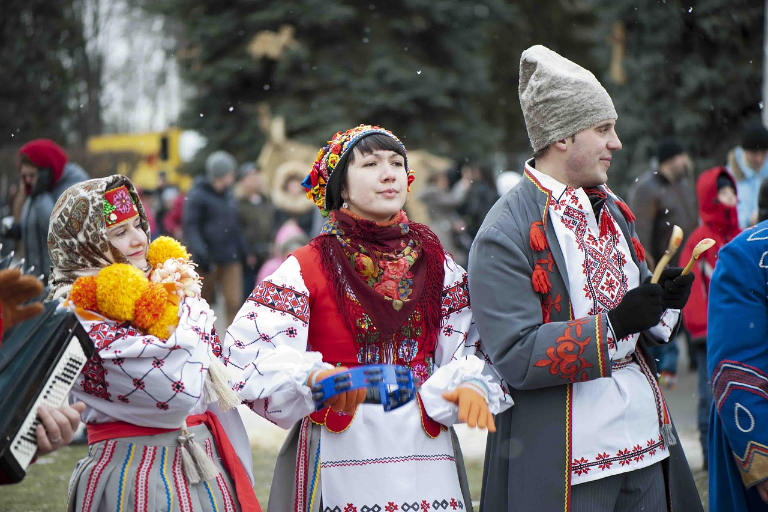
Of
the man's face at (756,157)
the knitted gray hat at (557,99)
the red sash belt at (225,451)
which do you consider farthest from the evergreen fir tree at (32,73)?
the knitted gray hat at (557,99)

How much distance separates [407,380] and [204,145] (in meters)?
20.2

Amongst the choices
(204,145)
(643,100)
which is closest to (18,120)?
(204,145)

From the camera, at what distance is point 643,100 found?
13.1m

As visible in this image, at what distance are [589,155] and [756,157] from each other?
4657 mm

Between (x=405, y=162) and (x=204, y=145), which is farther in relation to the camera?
(x=204, y=145)

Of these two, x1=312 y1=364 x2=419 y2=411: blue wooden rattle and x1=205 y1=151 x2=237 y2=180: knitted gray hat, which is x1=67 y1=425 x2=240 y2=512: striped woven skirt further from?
x1=205 y1=151 x2=237 y2=180: knitted gray hat

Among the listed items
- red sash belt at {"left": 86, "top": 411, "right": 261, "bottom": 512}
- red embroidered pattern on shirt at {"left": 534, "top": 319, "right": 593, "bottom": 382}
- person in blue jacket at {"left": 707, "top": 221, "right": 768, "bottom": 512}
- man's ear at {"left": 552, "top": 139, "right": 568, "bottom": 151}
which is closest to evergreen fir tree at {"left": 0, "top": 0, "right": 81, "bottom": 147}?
red sash belt at {"left": 86, "top": 411, "right": 261, "bottom": 512}

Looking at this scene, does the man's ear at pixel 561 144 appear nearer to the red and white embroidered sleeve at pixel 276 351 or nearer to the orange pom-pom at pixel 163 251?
the red and white embroidered sleeve at pixel 276 351

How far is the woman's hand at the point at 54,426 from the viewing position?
246 cm

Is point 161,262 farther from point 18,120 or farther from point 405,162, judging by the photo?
point 18,120

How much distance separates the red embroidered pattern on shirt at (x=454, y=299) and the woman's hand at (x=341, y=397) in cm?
55

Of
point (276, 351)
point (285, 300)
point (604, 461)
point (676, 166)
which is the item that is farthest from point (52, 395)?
point (676, 166)

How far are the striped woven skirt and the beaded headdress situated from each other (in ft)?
3.26

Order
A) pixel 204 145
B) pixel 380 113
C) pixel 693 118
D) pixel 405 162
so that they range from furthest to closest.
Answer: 1. pixel 204 145
2. pixel 380 113
3. pixel 693 118
4. pixel 405 162
